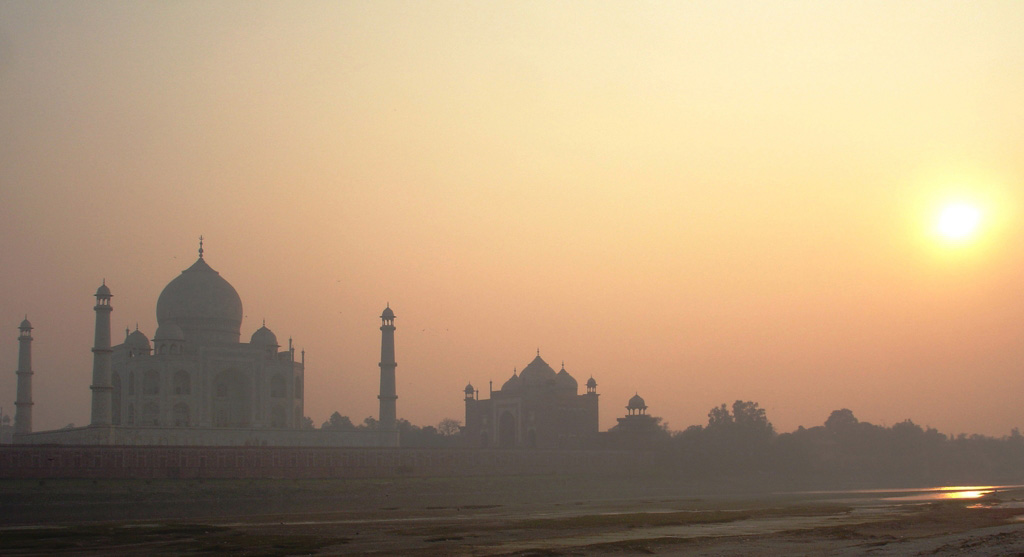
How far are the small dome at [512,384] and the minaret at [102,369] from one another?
34.1 m

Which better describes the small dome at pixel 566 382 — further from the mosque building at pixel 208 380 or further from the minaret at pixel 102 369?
the minaret at pixel 102 369

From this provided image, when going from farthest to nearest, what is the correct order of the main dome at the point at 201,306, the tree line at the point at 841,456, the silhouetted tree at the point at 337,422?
the silhouetted tree at the point at 337,422
the tree line at the point at 841,456
the main dome at the point at 201,306

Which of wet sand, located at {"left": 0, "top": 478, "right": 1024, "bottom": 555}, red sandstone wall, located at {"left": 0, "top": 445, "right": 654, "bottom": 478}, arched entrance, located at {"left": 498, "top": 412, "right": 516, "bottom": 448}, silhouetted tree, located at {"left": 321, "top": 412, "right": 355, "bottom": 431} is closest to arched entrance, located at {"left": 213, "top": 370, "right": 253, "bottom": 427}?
red sandstone wall, located at {"left": 0, "top": 445, "right": 654, "bottom": 478}

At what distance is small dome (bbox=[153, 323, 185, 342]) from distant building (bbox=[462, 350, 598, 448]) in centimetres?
2512

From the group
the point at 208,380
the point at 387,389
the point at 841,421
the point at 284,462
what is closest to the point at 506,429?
the point at 387,389

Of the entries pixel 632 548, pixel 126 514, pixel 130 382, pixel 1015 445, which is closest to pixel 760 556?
pixel 632 548

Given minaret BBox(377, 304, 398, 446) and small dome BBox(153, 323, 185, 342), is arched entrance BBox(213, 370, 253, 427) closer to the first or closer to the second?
small dome BBox(153, 323, 185, 342)

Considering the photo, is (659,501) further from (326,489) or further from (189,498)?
(189,498)

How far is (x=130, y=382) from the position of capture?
61.1 meters

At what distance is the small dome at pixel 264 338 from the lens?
6462 centimetres

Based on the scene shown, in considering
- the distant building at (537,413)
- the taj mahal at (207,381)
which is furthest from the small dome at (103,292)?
the distant building at (537,413)

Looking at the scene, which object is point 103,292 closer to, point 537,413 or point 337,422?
point 537,413

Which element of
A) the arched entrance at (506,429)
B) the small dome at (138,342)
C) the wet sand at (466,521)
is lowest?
the wet sand at (466,521)

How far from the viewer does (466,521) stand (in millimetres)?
33156
